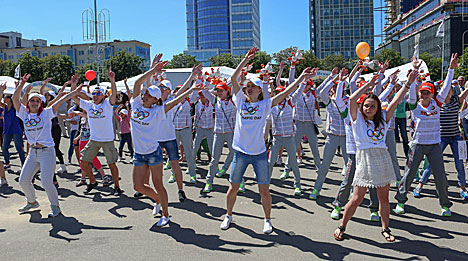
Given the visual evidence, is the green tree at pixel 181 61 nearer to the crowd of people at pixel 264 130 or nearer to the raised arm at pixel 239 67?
the crowd of people at pixel 264 130

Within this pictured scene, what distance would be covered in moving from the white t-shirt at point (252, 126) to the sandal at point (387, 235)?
1.80 meters

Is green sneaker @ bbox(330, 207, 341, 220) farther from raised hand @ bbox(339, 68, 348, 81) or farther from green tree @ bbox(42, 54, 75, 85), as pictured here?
green tree @ bbox(42, 54, 75, 85)

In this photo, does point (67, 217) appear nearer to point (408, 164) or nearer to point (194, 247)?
point (194, 247)

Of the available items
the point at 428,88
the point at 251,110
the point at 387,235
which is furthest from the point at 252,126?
the point at 428,88

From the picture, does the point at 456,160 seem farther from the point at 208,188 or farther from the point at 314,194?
the point at 208,188

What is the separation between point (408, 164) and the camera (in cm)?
596

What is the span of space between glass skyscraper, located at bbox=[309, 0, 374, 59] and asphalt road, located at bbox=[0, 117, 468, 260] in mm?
119972

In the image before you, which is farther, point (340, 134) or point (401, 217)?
point (340, 134)

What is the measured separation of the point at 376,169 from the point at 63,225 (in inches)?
170

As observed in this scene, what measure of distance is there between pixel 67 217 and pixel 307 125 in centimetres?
450

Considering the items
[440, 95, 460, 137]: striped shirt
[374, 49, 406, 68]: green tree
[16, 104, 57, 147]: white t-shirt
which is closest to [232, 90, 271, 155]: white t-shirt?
[16, 104, 57, 147]: white t-shirt

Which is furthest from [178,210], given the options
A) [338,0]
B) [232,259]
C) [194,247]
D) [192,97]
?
[338,0]

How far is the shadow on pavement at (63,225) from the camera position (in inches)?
211

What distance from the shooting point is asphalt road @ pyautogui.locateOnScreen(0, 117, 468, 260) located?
455 cm
